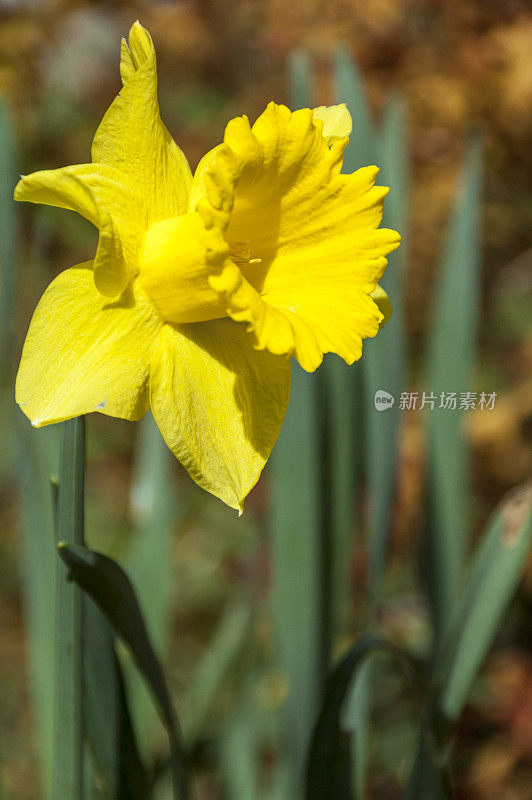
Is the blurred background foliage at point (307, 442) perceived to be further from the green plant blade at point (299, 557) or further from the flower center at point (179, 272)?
the flower center at point (179, 272)

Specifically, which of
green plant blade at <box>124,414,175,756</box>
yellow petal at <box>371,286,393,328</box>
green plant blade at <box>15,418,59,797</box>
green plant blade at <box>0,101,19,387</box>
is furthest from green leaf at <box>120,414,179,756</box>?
yellow petal at <box>371,286,393,328</box>

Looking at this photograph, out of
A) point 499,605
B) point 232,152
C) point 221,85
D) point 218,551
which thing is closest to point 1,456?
point 218,551

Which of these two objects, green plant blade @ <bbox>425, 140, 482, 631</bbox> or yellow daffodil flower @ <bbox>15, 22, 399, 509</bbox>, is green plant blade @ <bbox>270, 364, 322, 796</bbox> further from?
yellow daffodil flower @ <bbox>15, 22, 399, 509</bbox>

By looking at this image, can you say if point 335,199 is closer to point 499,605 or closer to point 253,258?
point 253,258

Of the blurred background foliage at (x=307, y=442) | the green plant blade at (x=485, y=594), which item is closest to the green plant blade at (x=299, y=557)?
the blurred background foliage at (x=307, y=442)

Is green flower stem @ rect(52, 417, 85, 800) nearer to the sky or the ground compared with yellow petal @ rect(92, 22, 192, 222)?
nearer to the ground

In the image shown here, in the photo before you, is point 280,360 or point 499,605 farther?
point 499,605
